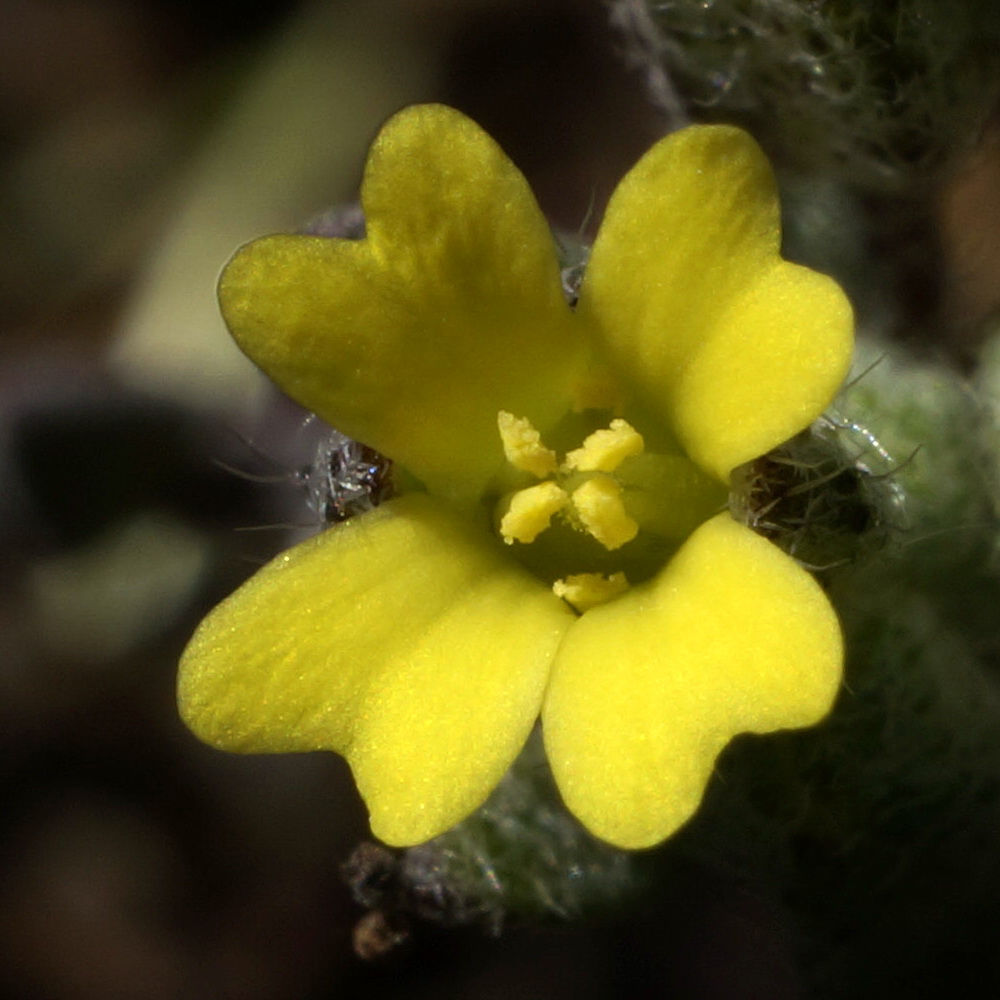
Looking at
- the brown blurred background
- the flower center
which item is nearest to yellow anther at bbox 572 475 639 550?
the flower center

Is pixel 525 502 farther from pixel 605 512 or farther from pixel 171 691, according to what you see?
pixel 171 691

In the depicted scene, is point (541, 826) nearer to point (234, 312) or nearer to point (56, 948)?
point (234, 312)

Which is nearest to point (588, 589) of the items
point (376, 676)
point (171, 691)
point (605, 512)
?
point (605, 512)

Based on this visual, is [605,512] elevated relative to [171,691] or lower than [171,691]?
elevated

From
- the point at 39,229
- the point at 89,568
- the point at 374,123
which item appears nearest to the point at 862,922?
the point at 89,568

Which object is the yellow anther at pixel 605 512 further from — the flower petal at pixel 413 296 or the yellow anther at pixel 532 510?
the flower petal at pixel 413 296

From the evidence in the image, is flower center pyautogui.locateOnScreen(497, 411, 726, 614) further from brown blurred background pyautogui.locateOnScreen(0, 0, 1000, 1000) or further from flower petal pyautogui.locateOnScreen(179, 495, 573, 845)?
brown blurred background pyautogui.locateOnScreen(0, 0, 1000, 1000)

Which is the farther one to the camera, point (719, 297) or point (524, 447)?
point (524, 447)
